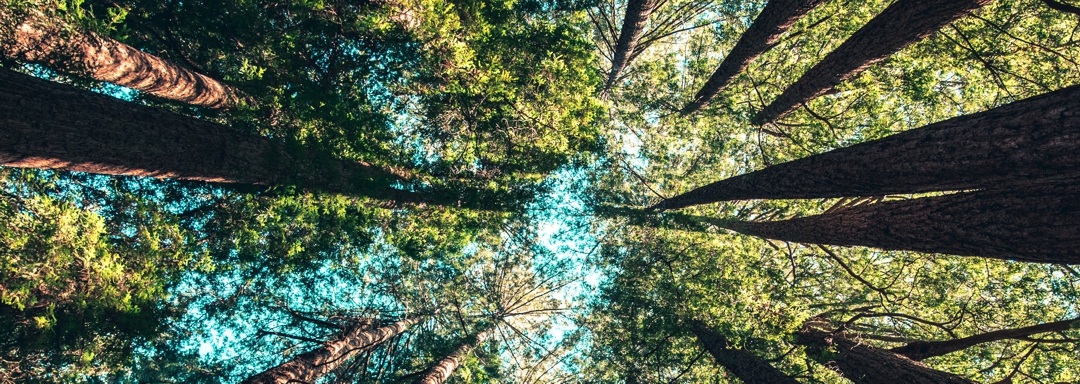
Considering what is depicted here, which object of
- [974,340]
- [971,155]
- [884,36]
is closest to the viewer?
[971,155]

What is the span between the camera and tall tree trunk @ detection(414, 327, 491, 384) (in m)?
9.93

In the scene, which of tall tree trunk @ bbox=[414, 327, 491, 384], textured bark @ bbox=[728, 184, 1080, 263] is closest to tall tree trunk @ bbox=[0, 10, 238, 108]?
tall tree trunk @ bbox=[414, 327, 491, 384]

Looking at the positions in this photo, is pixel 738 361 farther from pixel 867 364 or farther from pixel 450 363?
pixel 450 363

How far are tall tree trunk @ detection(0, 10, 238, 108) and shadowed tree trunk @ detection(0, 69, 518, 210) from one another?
0.75 m

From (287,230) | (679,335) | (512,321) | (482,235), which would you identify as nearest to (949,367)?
(679,335)

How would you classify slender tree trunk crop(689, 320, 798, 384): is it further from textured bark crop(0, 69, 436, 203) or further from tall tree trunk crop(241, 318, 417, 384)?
textured bark crop(0, 69, 436, 203)

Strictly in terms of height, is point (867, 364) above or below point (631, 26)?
below

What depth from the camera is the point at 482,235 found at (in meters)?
13.9

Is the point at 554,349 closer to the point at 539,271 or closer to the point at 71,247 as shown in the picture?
the point at 539,271

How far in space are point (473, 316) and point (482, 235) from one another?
11.2ft

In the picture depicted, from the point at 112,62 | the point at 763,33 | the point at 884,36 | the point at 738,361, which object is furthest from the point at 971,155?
the point at 112,62

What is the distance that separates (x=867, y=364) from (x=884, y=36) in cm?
600

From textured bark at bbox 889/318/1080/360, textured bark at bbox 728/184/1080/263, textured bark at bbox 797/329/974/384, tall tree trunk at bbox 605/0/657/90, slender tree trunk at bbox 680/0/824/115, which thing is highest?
tall tree trunk at bbox 605/0/657/90

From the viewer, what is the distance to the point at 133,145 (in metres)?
5.21
